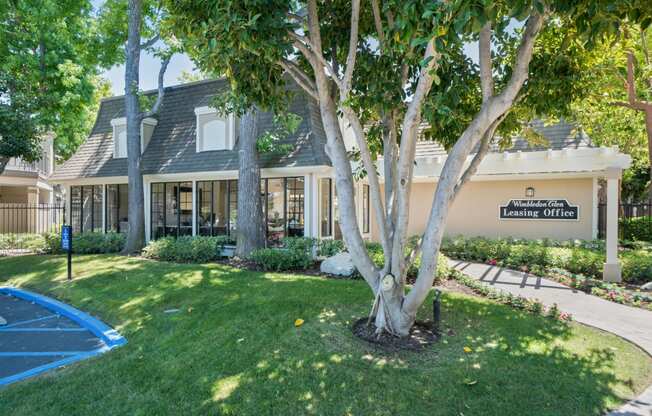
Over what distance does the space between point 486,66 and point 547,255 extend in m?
6.66

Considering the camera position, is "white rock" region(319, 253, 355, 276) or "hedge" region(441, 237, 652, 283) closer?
"white rock" region(319, 253, 355, 276)

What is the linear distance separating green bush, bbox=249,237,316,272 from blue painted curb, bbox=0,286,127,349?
3.69 m

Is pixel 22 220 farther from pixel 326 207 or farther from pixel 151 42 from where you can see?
pixel 326 207

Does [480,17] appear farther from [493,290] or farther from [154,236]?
[154,236]

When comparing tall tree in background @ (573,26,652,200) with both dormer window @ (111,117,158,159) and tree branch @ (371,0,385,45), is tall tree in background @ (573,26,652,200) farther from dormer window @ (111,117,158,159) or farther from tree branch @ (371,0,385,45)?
dormer window @ (111,117,158,159)

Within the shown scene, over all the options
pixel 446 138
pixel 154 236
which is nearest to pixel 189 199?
pixel 154 236

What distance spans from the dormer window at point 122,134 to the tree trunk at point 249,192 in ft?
18.0

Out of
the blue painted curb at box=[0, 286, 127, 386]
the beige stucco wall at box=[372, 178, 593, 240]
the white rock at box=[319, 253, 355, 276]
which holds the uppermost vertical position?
the beige stucco wall at box=[372, 178, 593, 240]

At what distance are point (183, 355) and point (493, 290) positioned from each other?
534 cm

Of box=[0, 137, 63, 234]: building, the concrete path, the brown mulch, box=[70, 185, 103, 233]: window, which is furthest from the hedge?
box=[0, 137, 63, 234]: building

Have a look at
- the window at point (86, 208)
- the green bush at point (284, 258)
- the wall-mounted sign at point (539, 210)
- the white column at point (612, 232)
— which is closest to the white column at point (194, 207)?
the green bush at point (284, 258)

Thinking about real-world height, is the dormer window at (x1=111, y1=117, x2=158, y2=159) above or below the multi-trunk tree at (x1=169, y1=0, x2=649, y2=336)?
above

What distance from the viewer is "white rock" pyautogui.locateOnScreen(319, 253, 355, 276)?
8688 millimetres

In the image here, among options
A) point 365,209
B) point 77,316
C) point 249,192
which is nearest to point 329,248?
point 249,192
